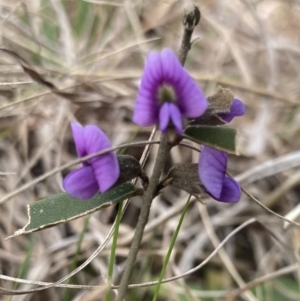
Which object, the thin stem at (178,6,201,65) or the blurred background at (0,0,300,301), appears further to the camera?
the blurred background at (0,0,300,301)

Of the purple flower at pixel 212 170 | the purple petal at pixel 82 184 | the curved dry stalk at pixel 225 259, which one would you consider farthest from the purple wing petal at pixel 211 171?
the curved dry stalk at pixel 225 259

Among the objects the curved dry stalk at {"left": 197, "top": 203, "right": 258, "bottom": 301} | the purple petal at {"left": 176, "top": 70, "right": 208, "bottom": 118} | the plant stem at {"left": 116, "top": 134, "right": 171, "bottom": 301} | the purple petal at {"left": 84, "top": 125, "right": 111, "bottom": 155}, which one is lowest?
the curved dry stalk at {"left": 197, "top": 203, "right": 258, "bottom": 301}

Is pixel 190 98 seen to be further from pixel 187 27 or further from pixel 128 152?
pixel 128 152

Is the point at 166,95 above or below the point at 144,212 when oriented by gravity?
above

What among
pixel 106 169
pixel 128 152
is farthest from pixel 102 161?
pixel 128 152

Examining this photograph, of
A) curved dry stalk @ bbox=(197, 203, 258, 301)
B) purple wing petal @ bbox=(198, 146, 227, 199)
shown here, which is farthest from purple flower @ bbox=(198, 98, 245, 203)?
curved dry stalk @ bbox=(197, 203, 258, 301)

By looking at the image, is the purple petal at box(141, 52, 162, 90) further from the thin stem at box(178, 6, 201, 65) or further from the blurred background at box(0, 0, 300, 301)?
the blurred background at box(0, 0, 300, 301)

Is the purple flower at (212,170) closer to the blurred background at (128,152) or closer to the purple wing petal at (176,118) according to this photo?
the purple wing petal at (176,118)
